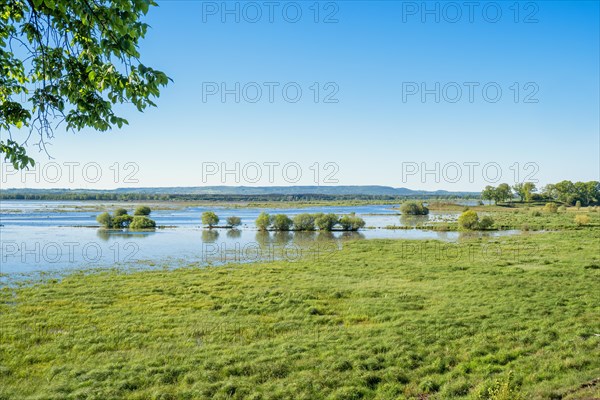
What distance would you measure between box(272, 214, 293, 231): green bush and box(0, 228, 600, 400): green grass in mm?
41051

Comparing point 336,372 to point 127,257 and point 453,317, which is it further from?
point 127,257

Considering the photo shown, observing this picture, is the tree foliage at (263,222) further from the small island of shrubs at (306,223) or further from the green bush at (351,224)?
the green bush at (351,224)

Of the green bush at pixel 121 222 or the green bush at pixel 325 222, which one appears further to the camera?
the green bush at pixel 121 222

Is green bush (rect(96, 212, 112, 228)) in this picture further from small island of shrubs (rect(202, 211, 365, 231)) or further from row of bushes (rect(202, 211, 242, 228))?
small island of shrubs (rect(202, 211, 365, 231))

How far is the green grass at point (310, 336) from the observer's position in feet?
33.5

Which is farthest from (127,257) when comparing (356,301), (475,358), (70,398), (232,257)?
(475,358)

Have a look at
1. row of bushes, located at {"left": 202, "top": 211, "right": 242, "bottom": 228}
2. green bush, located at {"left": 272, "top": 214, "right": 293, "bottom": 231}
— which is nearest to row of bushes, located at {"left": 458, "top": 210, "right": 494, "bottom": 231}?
green bush, located at {"left": 272, "top": 214, "right": 293, "bottom": 231}

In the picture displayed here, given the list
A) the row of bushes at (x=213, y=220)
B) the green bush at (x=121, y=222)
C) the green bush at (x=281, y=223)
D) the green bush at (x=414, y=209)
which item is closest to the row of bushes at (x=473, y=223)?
the green bush at (x=281, y=223)

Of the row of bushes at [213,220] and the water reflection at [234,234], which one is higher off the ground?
the row of bushes at [213,220]

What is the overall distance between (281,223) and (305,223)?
4.17 m

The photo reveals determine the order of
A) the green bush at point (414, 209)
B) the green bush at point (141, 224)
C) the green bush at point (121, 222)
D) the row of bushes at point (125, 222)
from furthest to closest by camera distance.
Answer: the green bush at point (414, 209) → the green bush at point (121, 222) → the row of bushes at point (125, 222) → the green bush at point (141, 224)

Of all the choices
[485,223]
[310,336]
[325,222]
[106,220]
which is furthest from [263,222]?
[310,336]

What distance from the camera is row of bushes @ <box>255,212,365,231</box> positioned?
6950cm

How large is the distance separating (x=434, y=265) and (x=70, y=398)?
2666cm
